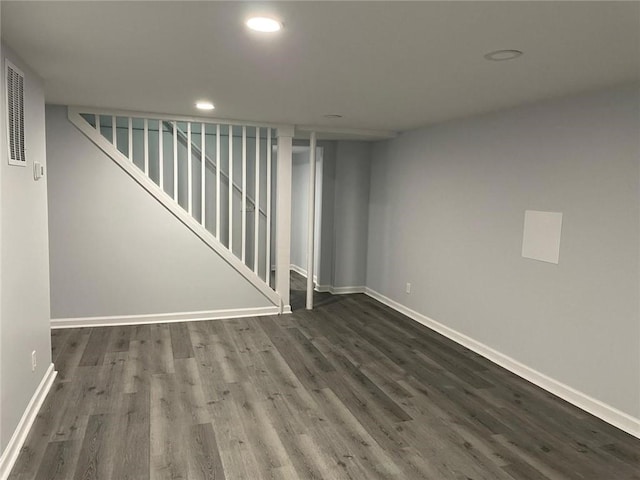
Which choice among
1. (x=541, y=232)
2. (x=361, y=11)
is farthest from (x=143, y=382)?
(x=541, y=232)

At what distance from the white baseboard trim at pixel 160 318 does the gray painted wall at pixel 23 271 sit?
1.39 meters

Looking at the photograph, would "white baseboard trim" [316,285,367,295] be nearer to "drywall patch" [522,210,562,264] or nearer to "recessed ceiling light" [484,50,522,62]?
"drywall patch" [522,210,562,264]

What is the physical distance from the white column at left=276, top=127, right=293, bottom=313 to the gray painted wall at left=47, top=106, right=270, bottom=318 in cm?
69

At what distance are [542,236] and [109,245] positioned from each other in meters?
3.94

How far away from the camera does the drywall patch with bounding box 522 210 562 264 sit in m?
3.40

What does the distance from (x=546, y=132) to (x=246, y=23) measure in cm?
248

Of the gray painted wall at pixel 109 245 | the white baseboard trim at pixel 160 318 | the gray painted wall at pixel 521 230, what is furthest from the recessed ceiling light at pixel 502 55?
the white baseboard trim at pixel 160 318

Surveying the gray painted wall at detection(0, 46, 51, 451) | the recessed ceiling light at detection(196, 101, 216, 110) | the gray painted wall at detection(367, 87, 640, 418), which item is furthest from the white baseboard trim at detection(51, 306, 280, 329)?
the recessed ceiling light at detection(196, 101, 216, 110)

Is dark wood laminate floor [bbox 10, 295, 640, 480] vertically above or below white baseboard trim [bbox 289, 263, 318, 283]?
below

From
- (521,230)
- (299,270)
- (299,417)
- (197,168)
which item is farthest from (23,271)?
(299,270)

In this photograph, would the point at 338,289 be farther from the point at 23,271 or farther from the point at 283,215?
the point at 23,271

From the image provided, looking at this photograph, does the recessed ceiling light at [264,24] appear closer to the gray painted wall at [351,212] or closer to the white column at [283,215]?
the white column at [283,215]

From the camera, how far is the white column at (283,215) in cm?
517

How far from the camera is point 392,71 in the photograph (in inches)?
108
